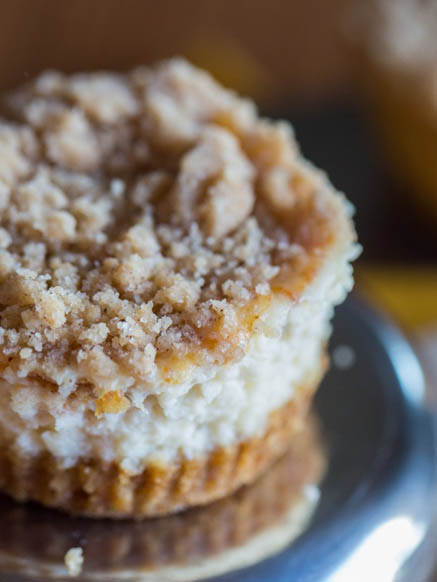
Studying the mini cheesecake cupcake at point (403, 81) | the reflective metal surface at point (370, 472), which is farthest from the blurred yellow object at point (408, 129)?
the reflective metal surface at point (370, 472)

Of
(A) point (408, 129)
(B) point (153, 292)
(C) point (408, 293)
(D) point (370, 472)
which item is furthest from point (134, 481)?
(A) point (408, 129)

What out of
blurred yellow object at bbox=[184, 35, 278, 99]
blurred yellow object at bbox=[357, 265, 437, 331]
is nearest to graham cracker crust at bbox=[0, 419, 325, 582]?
blurred yellow object at bbox=[357, 265, 437, 331]

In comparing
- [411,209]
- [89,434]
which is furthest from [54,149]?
Result: [411,209]

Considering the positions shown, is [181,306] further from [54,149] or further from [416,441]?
[416,441]

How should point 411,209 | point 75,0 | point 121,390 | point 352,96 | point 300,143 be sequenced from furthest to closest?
1. point 75,0
2. point 352,96
3. point 300,143
4. point 411,209
5. point 121,390

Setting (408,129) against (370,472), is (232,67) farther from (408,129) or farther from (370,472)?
(370,472)

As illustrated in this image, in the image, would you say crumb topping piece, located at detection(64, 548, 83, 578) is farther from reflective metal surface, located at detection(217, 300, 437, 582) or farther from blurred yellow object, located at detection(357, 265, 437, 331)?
blurred yellow object, located at detection(357, 265, 437, 331)
